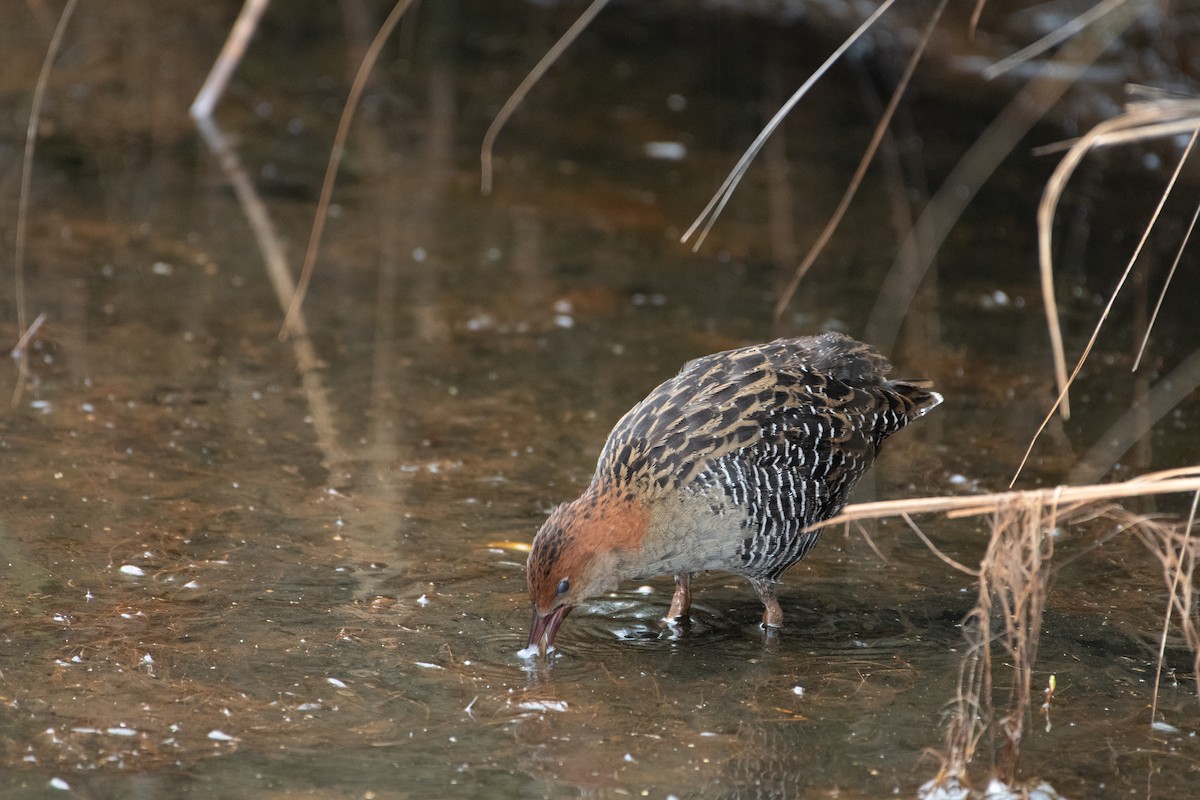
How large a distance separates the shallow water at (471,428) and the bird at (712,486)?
0.90 feet

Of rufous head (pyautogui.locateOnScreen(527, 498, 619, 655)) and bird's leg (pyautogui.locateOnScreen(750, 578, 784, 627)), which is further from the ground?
rufous head (pyautogui.locateOnScreen(527, 498, 619, 655))

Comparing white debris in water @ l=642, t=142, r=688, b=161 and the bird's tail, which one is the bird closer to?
the bird's tail

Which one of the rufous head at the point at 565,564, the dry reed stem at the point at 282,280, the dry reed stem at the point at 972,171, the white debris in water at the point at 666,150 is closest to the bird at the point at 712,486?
the rufous head at the point at 565,564

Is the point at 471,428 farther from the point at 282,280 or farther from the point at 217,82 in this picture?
the point at 217,82

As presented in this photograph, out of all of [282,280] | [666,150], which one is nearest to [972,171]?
[666,150]

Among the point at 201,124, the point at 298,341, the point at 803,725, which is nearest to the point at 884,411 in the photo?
the point at 803,725

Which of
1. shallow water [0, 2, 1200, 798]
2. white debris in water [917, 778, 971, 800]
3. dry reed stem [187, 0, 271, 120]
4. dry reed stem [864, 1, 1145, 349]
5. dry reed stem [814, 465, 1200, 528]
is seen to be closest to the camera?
dry reed stem [814, 465, 1200, 528]

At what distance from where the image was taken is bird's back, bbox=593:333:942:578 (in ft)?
14.7

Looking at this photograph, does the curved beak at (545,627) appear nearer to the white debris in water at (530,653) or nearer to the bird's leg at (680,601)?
the white debris in water at (530,653)

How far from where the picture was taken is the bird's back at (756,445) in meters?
4.47

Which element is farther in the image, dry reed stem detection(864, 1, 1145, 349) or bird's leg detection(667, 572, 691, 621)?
dry reed stem detection(864, 1, 1145, 349)

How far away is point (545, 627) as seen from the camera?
4.37m

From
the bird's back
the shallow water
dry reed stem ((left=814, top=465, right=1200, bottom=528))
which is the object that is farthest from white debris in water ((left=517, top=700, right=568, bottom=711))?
dry reed stem ((left=814, top=465, right=1200, bottom=528))

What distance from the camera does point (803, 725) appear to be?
4109 mm
